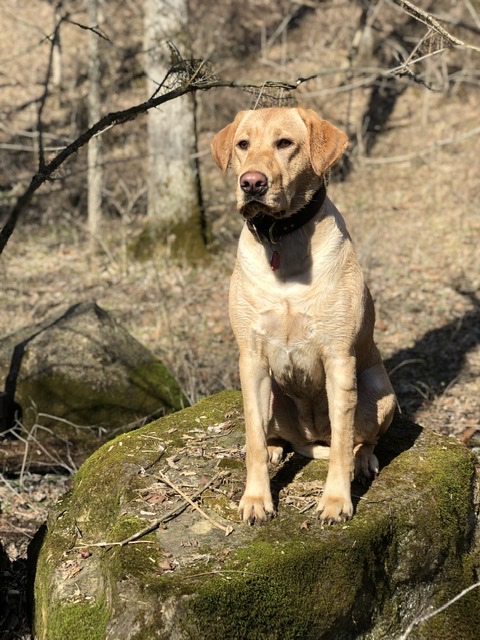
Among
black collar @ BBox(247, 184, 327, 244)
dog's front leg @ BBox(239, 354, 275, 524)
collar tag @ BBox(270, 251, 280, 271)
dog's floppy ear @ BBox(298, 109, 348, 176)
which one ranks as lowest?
dog's front leg @ BBox(239, 354, 275, 524)

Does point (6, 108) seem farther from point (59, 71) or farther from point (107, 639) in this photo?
point (107, 639)

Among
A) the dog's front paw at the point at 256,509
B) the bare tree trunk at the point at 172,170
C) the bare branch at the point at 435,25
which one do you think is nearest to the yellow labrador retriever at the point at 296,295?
the dog's front paw at the point at 256,509

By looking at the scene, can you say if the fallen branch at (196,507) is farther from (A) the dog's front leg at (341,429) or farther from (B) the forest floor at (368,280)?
(B) the forest floor at (368,280)

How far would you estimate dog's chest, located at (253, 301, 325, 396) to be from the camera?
3.66 metres

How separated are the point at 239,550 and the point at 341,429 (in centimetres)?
76

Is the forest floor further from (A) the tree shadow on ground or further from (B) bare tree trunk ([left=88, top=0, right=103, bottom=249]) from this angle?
(B) bare tree trunk ([left=88, top=0, right=103, bottom=249])

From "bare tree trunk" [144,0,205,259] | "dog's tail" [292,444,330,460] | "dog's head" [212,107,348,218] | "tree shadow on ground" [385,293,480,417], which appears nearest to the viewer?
"dog's head" [212,107,348,218]

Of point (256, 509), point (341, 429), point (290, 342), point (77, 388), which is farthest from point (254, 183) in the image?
point (77, 388)

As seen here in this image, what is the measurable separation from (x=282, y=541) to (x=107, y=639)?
86 centimetres

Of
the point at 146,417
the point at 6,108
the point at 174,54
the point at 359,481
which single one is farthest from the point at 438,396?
the point at 6,108

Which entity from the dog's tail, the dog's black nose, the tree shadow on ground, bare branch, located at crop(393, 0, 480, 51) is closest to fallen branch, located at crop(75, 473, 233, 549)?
the dog's tail

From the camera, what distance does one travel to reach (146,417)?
6.30 metres

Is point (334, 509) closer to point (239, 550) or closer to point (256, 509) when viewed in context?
point (256, 509)

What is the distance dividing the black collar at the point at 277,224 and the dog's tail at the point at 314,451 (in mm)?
1251
